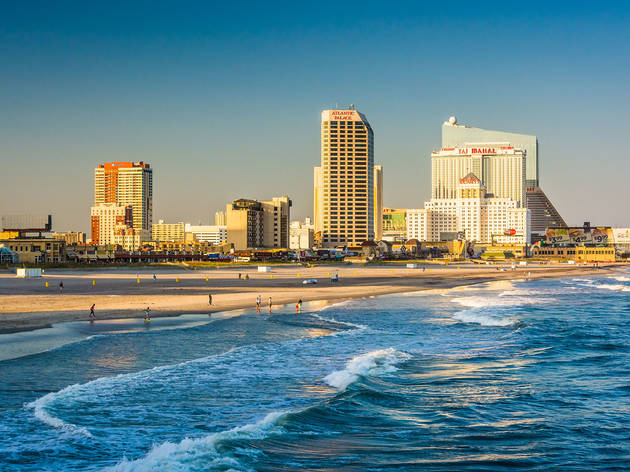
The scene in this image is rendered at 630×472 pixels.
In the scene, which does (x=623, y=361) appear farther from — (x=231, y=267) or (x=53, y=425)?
(x=231, y=267)

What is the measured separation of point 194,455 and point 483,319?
3818cm

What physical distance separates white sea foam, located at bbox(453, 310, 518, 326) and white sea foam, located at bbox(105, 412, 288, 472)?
107 feet

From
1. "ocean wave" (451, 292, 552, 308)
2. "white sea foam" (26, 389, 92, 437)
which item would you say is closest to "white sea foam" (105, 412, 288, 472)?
"white sea foam" (26, 389, 92, 437)

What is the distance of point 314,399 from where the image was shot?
82.3 feet

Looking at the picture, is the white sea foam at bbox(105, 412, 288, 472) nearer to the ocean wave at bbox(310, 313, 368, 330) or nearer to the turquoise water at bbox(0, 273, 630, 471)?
the turquoise water at bbox(0, 273, 630, 471)

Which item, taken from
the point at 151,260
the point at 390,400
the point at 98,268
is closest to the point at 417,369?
the point at 390,400

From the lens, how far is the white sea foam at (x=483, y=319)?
50.0 m

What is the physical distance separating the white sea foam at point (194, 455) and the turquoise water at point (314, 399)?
0.20 ft

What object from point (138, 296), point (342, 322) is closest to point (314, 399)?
point (342, 322)

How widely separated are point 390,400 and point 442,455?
21.4 feet

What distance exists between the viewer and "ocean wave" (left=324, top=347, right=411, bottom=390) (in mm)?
28219

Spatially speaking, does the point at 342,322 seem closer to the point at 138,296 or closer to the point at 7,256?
the point at 138,296

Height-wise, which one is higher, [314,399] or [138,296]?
[138,296]

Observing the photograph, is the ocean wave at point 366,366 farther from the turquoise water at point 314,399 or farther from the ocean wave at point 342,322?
the ocean wave at point 342,322
